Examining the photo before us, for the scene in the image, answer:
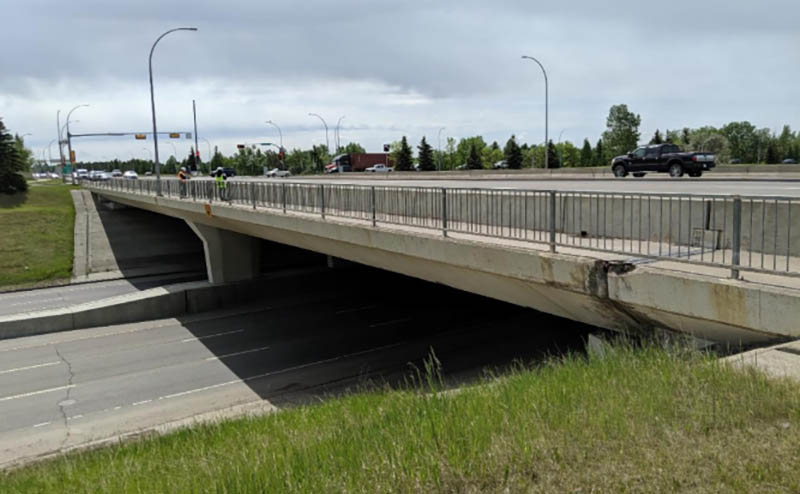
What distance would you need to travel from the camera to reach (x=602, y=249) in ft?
27.9

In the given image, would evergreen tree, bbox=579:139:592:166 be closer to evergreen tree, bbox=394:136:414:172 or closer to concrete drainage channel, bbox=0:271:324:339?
evergreen tree, bbox=394:136:414:172

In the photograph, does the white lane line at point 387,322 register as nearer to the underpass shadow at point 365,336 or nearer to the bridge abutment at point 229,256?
the underpass shadow at point 365,336

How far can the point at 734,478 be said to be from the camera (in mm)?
3650

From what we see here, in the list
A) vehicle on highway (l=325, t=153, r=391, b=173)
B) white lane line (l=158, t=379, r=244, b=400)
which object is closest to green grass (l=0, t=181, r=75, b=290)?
white lane line (l=158, t=379, r=244, b=400)

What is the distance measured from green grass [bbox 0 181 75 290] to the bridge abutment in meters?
15.1

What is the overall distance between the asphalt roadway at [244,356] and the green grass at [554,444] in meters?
9.64

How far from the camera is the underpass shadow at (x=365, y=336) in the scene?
17953mm

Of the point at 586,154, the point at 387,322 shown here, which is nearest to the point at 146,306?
the point at 387,322

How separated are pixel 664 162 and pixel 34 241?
1770 inches

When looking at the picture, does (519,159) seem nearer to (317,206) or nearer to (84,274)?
(84,274)

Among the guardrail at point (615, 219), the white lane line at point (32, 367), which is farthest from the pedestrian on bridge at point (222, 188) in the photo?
the guardrail at point (615, 219)

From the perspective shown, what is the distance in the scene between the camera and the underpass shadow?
58.9ft

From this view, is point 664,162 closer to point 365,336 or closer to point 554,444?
point 365,336

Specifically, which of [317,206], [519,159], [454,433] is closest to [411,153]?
[519,159]
